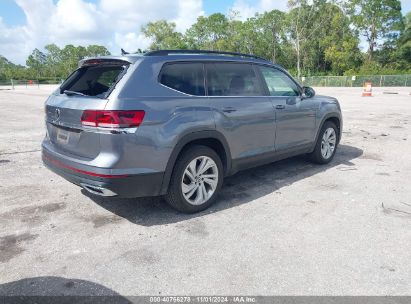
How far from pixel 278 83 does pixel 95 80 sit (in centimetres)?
262

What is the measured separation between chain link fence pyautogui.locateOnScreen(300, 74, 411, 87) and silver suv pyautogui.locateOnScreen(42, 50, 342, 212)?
4431 centimetres

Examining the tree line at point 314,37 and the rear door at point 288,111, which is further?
the tree line at point 314,37

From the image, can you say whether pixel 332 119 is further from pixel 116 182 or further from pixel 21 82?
pixel 21 82

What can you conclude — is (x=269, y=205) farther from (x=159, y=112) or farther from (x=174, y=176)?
(x=159, y=112)

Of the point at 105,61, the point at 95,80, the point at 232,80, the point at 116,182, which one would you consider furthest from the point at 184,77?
the point at 116,182

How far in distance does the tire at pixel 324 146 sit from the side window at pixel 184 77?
9.18 ft

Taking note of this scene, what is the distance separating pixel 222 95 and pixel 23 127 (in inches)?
320

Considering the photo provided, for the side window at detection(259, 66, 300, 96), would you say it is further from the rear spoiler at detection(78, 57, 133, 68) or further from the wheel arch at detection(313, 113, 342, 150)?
the rear spoiler at detection(78, 57, 133, 68)

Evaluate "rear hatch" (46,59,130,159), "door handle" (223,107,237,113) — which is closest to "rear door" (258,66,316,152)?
"door handle" (223,107,237,113)

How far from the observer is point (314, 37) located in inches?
2635

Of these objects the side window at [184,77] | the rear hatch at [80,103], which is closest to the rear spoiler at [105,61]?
the rear hatch at [80,103]

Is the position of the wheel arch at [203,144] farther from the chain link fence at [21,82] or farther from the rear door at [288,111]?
the chain link fence at [21,82]

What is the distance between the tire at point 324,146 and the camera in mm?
5949

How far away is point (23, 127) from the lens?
10.2m
